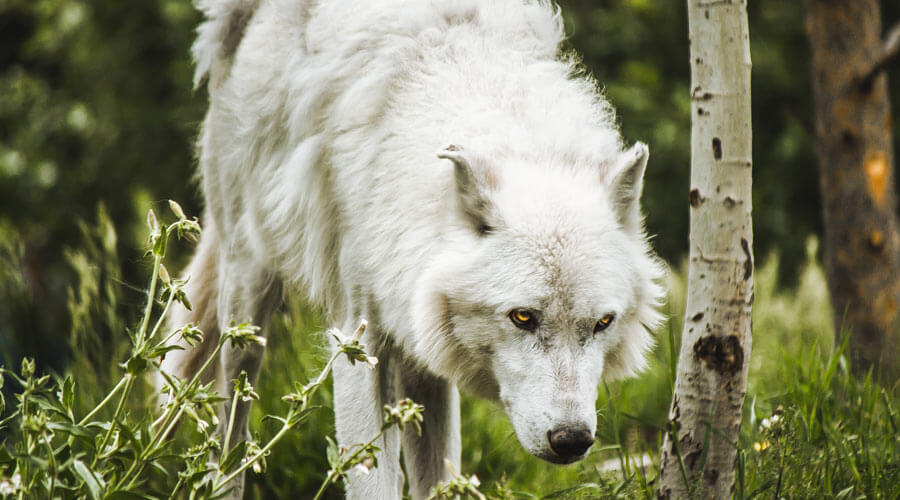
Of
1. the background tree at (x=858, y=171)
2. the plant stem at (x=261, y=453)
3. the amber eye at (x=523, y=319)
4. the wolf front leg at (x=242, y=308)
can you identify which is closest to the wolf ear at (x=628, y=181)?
the amber eye at (x=523, y=319)

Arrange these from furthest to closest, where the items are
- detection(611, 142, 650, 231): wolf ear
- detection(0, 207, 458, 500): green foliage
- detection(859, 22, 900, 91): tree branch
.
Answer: detection(859, 22, 900, 91): tree branch < detection(611, 142, 650, 231): wolf ear < detection(0, 207, 458, 500): green foliage

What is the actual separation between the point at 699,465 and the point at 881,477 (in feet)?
1.99

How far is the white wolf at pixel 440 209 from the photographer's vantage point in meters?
2.79

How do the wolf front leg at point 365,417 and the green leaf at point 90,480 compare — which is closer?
the green leaf at point 90,480

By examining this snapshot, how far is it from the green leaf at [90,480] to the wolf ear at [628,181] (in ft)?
5.54

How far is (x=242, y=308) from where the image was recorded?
430 centimetres

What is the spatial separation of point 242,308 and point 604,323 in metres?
2.00

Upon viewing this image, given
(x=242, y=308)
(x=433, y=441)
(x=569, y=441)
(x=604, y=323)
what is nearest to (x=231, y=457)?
(x=569, y=441)

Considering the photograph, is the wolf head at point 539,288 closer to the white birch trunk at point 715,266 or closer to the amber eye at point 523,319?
the amber eye at point 523,319

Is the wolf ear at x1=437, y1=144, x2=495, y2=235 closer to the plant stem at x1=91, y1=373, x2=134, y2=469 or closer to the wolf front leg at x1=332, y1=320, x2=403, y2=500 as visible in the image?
the wolf front leg at x1=332, y1=320, x2=403, y2=500

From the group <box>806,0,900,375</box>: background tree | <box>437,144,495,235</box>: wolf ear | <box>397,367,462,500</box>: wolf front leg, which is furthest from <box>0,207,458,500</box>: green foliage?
<box>806,0,900,375</box>: background tree

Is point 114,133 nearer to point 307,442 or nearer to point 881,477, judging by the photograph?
point 307,442

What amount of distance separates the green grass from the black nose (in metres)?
0.29

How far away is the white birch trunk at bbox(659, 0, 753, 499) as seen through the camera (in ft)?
8.97
